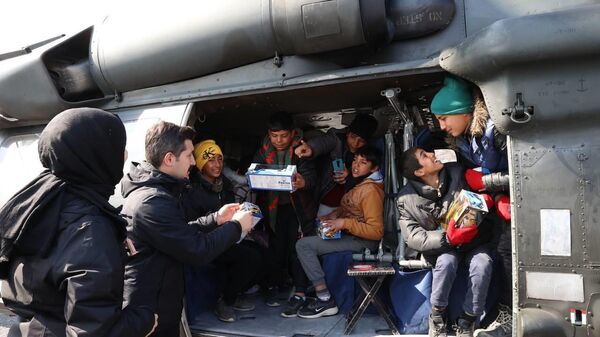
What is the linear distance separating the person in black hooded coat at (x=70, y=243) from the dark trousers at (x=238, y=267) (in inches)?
81.6

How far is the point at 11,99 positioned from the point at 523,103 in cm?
430

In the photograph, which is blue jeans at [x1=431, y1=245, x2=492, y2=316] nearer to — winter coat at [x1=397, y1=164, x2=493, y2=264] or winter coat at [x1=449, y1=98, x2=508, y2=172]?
winter coat at [x1=397, y1=164, x2=493, y2=264]

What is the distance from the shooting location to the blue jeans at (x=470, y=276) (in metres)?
3.07

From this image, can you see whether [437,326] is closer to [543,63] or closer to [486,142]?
[486,142]

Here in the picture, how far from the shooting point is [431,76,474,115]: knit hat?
3.27 meters

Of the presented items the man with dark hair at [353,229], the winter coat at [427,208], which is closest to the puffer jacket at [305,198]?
the man with dark hair at [353,229]

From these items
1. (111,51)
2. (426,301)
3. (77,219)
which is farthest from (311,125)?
(77,219)

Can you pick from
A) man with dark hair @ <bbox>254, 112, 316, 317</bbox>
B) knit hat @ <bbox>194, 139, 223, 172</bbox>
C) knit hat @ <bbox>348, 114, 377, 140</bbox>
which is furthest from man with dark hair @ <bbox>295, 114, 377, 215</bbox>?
knit hat @ <bbox>194, 139, 223, 172</bbox>

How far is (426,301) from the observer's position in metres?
3.42

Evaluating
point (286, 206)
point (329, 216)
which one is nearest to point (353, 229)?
point (329, 216)

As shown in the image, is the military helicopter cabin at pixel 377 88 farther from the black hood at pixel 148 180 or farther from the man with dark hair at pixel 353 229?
the black hood at pixel 148 180

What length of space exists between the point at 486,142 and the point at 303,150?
1.69m

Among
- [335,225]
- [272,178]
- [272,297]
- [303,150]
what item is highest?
[303,150]

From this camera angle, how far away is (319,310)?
12.9 ft
